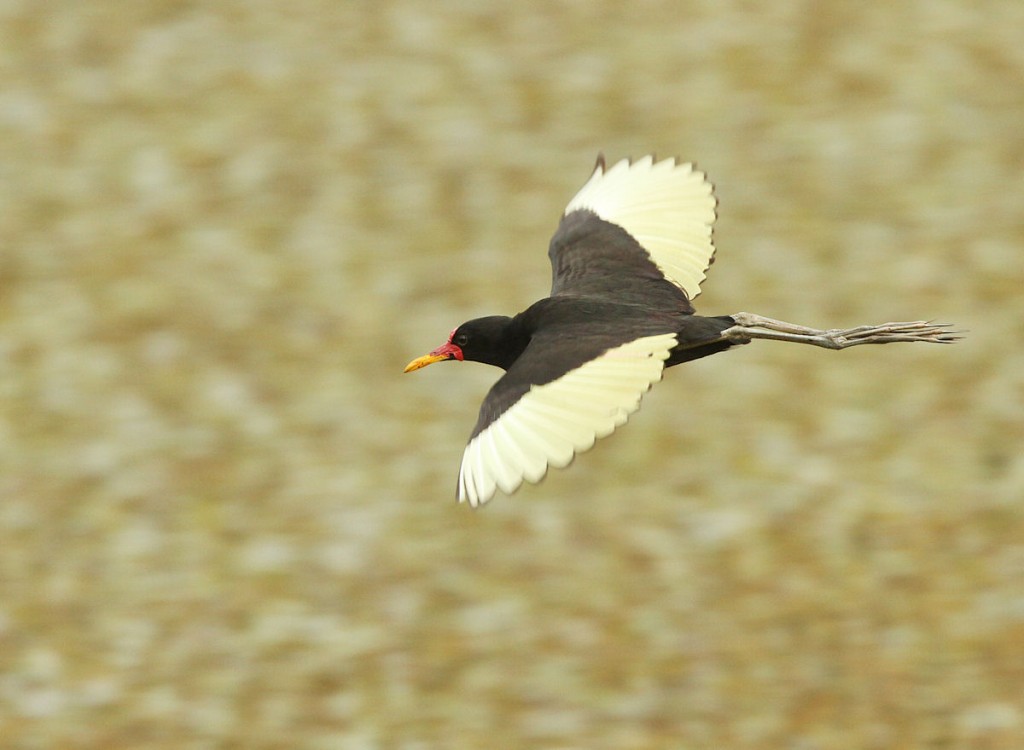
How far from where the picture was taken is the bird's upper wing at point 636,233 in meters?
7.54

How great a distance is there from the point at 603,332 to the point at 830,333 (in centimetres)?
136

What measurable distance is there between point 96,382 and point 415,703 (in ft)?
15.1

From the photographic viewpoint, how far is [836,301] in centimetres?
1420

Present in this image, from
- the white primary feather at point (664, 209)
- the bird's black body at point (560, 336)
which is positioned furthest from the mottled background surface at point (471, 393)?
the bird's black body at point (560, 336)

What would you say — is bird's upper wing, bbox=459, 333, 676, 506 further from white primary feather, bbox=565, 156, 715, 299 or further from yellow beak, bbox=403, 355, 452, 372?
white primary feather, bbox=565, 156, 715, 299

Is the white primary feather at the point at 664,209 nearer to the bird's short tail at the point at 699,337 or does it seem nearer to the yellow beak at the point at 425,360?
the bird's short tail at the point at 699,337

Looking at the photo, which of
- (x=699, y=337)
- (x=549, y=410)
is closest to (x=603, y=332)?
(x=699, y=337)

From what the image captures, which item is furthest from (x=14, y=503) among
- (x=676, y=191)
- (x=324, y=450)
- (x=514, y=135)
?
(x=676, y=191)

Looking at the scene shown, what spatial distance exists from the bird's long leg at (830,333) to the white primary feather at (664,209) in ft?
1.67

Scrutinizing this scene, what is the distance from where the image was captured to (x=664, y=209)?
8164mm

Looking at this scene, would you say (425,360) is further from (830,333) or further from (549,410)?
(830,333)

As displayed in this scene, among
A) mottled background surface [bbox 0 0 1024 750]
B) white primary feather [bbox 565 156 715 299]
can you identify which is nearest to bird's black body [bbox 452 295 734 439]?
white primary feather [bbox 565 156 715 299]

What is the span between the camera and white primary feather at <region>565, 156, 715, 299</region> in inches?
301

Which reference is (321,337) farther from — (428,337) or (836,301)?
(836,301)
